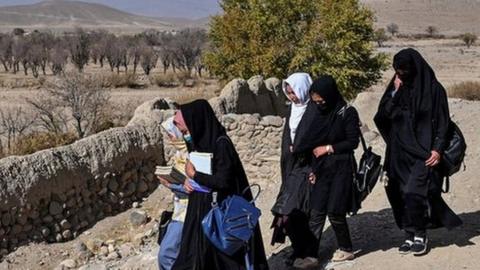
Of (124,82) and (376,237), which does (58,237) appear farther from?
(124,82)

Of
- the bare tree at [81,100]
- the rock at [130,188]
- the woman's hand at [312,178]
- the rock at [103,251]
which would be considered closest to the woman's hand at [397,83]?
the woman's hand at [312,178]

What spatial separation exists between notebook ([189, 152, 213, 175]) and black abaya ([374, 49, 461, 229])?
1711 millimetres

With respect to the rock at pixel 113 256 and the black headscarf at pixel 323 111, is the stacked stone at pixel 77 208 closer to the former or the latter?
the rock at pixel 113 256

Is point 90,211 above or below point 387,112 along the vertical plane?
below

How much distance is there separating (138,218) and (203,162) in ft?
18.9

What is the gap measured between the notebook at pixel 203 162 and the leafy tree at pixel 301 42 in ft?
50.6

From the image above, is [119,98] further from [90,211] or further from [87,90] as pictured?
[90,211]

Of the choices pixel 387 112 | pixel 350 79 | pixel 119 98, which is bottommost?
pixel 119 98

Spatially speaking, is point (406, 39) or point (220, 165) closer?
point (220, 165)

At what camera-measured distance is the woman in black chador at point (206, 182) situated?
4.97m

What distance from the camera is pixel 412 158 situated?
5871mm

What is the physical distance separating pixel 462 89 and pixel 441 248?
19.8 meters

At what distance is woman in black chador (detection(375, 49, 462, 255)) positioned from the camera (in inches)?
225

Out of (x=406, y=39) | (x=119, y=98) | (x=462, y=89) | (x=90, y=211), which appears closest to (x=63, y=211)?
(x=90, y=211)
